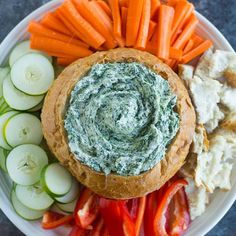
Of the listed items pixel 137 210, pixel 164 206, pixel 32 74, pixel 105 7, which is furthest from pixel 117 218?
pixel 105 7

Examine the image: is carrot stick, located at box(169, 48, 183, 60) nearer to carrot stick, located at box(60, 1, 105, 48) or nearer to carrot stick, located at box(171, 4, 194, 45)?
carrot stick, located at box(171, 4, 194, 45)

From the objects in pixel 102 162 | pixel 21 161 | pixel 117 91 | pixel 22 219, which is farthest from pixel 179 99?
pixel 22 219

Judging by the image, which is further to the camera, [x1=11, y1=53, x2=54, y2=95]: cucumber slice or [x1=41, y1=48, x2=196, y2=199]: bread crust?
[x1=11, y1=53, x2=54, y2=95]: cucumber slice

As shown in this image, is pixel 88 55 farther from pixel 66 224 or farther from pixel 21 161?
pixel 66 224

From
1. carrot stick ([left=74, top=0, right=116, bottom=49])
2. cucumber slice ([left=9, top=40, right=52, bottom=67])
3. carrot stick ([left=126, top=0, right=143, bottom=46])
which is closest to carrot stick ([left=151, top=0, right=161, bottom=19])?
carrot stick ([left=126, top=0, right=143, bottom=46])

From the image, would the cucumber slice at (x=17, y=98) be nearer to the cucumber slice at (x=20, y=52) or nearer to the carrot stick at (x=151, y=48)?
the cucumber slice at (x=20, y=52)

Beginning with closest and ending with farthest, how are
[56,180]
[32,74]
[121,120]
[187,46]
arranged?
[121,120], [56,180], [32,74], [187,46]

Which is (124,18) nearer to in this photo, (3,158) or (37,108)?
(37,108)
